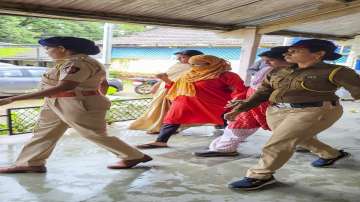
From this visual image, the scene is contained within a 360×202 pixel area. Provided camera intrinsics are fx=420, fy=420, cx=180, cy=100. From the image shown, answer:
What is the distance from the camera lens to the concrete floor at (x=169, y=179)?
11.4 feet

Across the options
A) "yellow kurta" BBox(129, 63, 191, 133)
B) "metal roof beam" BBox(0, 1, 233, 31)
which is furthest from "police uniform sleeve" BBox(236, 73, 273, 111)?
"yellow kurta" BBox(129, 63, 191, 133)

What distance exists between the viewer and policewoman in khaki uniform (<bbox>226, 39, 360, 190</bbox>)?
3541 millimetres

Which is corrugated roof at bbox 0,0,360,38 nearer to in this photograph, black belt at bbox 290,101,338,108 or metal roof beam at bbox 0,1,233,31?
metal roof beam at bbox 0,1,233,31

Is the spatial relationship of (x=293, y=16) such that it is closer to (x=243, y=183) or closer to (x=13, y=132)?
(x=243, y=183)

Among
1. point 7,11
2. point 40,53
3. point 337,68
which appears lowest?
point 40,53

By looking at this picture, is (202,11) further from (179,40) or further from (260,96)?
(179,40)

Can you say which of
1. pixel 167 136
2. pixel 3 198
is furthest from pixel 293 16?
pixel 3 198

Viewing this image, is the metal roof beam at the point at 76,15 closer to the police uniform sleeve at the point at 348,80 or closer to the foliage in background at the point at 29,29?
the police uniform sleeve at the point at 348,80

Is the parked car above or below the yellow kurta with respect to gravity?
below

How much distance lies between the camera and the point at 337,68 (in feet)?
11.4

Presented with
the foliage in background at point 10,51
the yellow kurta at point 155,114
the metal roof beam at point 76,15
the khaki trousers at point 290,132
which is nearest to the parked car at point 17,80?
the foliage in background at point 10,51

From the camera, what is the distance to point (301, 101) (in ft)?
11.9

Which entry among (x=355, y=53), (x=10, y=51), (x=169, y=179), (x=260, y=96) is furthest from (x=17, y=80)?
(x=260, y=96)

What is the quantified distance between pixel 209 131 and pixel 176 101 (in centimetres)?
143
